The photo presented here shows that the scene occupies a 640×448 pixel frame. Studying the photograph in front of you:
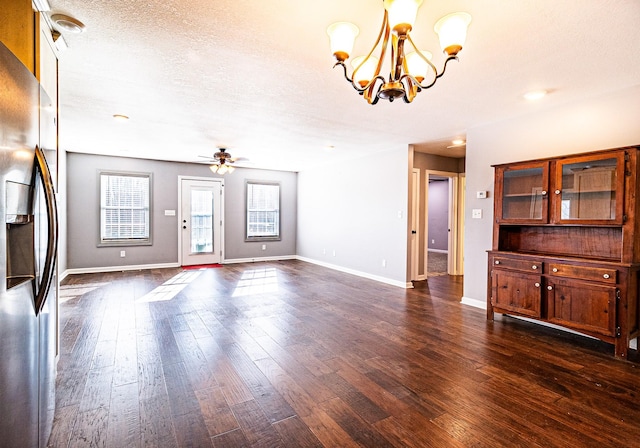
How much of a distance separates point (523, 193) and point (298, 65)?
9.20ft

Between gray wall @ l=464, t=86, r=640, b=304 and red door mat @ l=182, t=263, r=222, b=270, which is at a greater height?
gray wall @ l=464, t=86, r=640, b=304

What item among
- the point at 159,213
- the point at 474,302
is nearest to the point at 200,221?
the point at 159,213

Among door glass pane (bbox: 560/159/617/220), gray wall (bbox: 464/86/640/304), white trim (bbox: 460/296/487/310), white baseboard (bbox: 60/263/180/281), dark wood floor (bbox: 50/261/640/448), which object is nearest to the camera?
dark wood floor (bbox: 50/261/640/448)

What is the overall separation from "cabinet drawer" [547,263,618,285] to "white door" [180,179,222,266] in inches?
265

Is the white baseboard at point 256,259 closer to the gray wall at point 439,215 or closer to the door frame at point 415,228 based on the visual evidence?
the door frame at point 415,228

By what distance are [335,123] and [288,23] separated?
87.8 inches

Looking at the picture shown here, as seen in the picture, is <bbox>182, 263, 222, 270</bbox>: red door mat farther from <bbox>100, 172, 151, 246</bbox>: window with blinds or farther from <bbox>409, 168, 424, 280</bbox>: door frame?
<bbox>409, 168, 424, 280</bbox>: door frame

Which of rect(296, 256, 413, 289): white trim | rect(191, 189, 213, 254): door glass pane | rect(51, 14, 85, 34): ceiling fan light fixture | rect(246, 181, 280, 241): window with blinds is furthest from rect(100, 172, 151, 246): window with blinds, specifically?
rect(51, 14, 85, 34): ceiling fan light fixture

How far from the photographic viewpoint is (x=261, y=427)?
187 centimetres

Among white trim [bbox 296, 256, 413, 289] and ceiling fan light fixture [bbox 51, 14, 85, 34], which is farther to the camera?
white trim [bbox 296, 256, 413, 289]

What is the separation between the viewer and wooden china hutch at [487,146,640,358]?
281 centimetres

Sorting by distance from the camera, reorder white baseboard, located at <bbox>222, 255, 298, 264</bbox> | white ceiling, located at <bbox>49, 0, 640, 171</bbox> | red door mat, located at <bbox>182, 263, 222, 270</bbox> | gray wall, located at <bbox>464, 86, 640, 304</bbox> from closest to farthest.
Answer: white ceiling, located at <bbox>49, 0, 640, 171</bbox> → gray wall, located at <bbox>464, 86, 640, 304</bbox> → red door mat, located at <bbox>182, 263, 222, 270</bbox> → white baseboard, located at <bbox>222, 255, 298, 264</bbox>

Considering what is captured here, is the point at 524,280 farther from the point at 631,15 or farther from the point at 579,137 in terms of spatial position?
the point at 631,15

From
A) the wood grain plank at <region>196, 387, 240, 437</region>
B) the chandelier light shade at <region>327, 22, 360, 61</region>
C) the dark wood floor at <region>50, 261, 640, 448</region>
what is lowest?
the wood grain plank at <region>196, 387, 240, 437</region>
